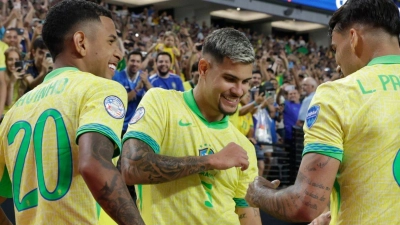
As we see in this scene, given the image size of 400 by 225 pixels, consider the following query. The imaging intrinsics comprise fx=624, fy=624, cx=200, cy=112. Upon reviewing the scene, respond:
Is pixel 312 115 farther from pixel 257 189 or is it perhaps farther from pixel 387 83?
pixel 257 189

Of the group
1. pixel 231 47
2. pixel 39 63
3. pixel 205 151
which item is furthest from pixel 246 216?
pixel 39 63

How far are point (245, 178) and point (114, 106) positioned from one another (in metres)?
1.27

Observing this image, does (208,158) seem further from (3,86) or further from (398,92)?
(3,86)

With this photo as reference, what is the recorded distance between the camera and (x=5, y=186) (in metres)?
2.92

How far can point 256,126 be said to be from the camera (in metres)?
9.60

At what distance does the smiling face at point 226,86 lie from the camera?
3516mm

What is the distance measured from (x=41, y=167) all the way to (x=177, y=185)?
Result: 0.93m

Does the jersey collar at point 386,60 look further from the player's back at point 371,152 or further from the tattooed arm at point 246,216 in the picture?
the tattooed arm at point 246,216

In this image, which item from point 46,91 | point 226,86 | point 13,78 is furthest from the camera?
point 13,78

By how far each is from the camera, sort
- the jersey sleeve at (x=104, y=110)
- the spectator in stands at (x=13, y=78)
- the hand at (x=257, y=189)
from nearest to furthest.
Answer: the jersey sleeve at (x=104, y=110), the hand at (x=257, y=189), the spectator in stands at (x=13, y=78)

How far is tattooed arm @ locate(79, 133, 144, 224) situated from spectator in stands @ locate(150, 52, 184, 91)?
6.27 metres

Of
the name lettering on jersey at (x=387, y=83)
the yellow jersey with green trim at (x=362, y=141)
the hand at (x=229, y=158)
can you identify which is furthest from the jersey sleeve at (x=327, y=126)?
the hand at (x=229, y=158)

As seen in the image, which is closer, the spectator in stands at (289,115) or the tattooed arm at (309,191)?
the tattooed arm at (309,191)

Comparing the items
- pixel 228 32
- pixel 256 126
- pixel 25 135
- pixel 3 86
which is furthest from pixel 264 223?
pixel 25 135
